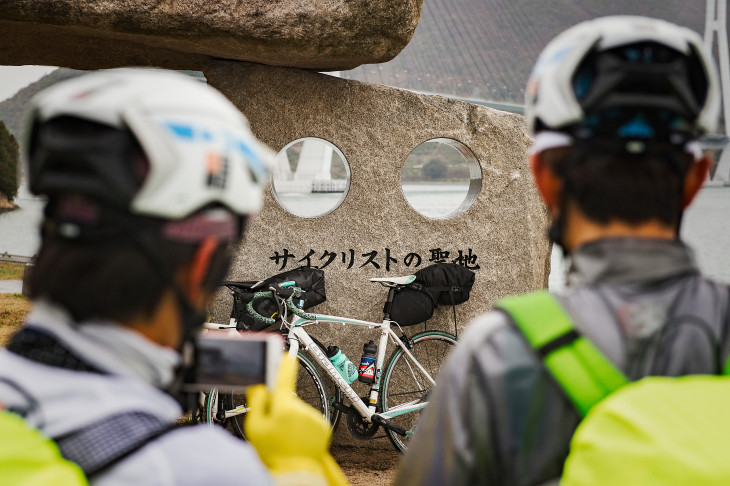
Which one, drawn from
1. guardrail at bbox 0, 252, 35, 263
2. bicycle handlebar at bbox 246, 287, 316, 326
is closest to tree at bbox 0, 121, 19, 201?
guardrail at bbox 0, 252, 35, 263

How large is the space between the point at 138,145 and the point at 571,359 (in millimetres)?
645

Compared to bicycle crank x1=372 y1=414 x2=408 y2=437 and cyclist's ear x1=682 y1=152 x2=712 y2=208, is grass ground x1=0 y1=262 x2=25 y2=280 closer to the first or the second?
bicycle crank x1=372 y1=414 x2=408 y2=437

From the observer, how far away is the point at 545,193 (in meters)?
1.09

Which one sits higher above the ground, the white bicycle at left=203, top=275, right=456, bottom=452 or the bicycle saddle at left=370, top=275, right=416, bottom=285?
the bicycle saddle at left=370, top=275, right=416, bottom=285

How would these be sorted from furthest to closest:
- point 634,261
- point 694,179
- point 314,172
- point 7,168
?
point 314,172 < point 7,168 < point 694,179 < point 634,261

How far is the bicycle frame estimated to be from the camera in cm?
421

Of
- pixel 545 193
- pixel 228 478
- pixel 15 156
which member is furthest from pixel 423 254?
pixel 15 156

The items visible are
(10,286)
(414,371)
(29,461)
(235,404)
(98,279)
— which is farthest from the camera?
(10,286)

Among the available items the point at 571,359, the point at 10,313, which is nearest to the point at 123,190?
the point at 571,359

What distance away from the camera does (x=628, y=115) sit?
3.32 ft

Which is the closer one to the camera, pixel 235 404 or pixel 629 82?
pixel 629 82

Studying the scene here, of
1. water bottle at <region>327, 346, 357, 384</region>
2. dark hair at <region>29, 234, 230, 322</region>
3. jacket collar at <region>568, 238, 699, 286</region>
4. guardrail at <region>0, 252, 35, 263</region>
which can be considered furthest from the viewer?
guardrail at <region>0, 252, 35, 263</region>

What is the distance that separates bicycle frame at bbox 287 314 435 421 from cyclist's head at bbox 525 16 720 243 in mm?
3237

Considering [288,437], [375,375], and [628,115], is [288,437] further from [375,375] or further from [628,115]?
[375,375]
